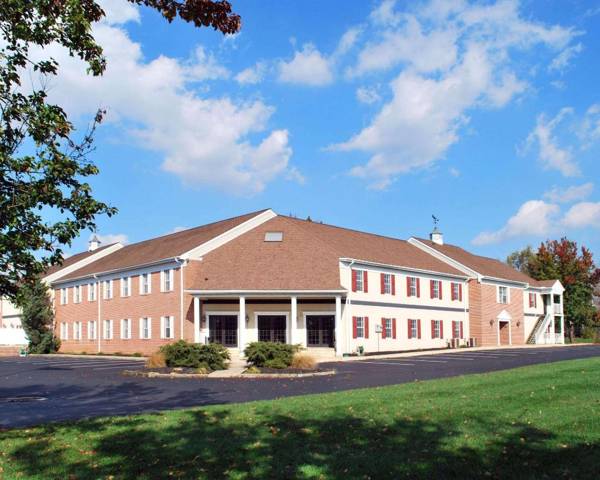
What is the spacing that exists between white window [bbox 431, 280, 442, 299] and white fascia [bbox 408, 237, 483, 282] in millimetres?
3724

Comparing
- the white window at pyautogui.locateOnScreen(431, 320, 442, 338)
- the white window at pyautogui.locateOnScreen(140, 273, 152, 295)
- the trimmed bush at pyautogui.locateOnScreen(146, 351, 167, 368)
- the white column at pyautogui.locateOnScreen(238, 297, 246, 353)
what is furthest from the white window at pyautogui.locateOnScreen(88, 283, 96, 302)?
the white window at pyautogui.locateOnScreen(431, 320, 442, 338)

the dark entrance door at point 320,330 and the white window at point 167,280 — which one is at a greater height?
the white window at point 167,280

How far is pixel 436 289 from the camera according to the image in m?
43.7

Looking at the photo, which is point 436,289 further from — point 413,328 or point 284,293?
point 284,293

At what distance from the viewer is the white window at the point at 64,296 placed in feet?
159

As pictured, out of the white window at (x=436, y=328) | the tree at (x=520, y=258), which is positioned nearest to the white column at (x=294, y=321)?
the white window at (x=436, y=328)

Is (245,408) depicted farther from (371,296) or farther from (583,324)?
(583,324)

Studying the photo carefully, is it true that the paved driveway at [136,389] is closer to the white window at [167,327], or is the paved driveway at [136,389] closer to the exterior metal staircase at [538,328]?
the white window at [167,327]

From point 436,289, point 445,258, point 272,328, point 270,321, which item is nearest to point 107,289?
point 270,321

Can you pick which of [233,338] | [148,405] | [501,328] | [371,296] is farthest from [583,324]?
[148,405]

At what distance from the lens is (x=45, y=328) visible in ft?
158

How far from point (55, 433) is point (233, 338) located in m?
26.6

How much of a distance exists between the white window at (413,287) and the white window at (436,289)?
1862 mm

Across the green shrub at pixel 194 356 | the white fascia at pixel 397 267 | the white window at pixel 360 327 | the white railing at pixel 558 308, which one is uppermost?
the white fascia at pixel 397 267
